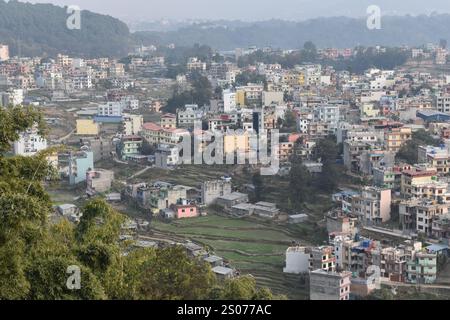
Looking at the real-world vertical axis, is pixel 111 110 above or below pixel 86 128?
above

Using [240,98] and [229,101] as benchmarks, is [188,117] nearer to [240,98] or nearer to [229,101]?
[229,101]

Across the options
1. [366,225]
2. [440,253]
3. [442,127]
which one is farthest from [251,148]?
[440,253]

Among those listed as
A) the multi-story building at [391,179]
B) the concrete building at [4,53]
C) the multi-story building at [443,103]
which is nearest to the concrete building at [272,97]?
the multi-story building at [443,103]

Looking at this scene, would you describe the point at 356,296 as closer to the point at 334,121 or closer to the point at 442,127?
the point at 442,127

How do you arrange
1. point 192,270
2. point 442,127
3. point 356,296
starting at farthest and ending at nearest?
point 442,127 < point 356,296 < point 192,270

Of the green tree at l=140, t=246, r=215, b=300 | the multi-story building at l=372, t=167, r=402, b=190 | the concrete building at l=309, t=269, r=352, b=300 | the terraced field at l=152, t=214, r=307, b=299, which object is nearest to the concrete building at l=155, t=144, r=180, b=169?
the terraced field at l=152, t=214, r=307, b=299

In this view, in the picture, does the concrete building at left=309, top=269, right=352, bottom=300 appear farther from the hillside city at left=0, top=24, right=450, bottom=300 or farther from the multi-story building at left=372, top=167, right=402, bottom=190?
the multi-story building at left=372, top=167, right=402, bottom=190

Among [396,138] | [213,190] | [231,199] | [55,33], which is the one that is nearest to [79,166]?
[213,190]
